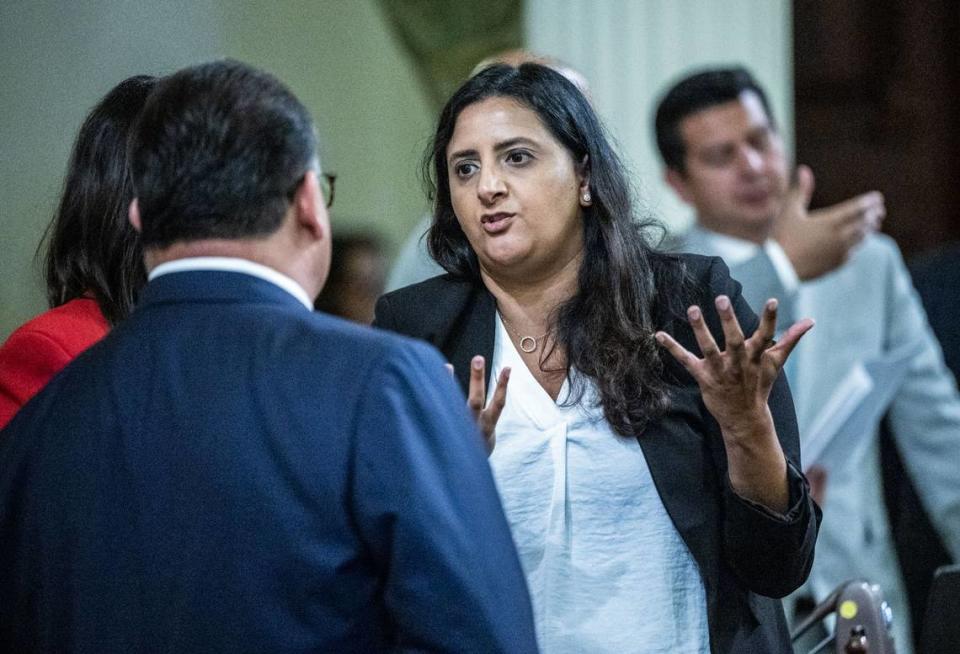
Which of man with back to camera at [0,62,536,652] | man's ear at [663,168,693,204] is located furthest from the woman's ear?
man's ear at [663,168,693,204]

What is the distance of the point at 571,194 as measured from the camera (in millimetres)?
2033

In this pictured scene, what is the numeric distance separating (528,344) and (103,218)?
0.60 meters

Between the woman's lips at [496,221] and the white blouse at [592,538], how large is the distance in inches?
9.2

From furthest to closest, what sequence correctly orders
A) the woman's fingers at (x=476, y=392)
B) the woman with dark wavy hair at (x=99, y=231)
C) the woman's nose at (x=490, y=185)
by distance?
the woman's nose at (x=490, y=185) < the woman with dark wavy hair at (x=99, y=231) < the woman's fingers at (x=476, y=392)

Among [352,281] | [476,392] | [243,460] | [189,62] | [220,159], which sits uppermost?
[220,159]

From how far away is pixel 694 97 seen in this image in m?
3.36

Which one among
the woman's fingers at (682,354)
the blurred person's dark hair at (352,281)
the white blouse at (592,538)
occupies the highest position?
the woman's fingers at (682,354)

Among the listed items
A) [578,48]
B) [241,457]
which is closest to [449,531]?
Result: [241,457]

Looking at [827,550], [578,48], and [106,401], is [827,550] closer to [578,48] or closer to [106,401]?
[578,48]

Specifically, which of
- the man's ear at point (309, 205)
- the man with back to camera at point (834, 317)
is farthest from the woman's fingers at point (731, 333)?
the man with back to camera at point (834, 317)

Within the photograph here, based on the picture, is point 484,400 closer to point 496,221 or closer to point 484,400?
point 484,400

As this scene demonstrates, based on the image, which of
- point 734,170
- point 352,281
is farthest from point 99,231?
point 352,281

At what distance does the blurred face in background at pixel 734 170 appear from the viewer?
3.15 meters

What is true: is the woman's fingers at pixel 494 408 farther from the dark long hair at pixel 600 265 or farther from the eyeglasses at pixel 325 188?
the eyeglasses at pixel 325 188
